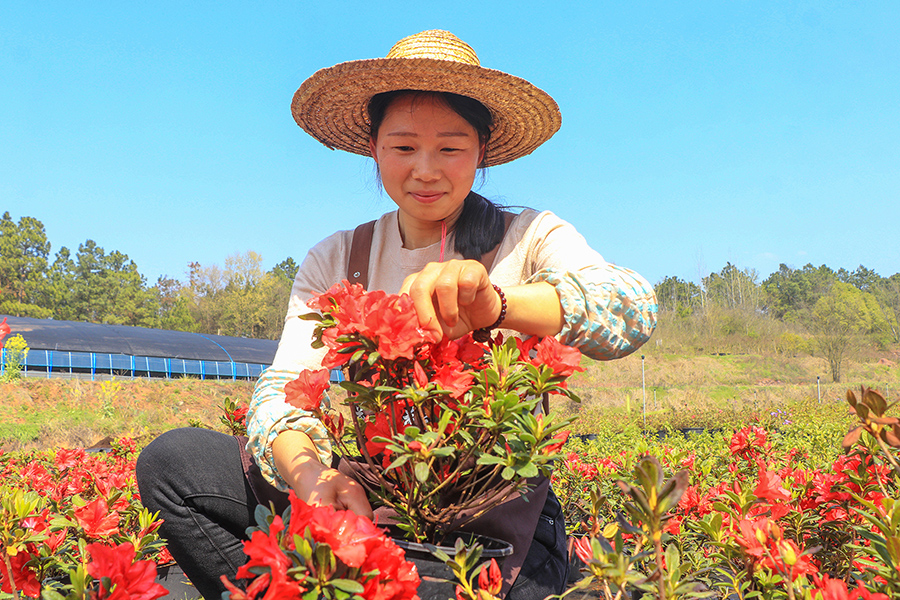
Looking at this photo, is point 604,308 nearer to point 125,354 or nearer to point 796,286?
point 125,354

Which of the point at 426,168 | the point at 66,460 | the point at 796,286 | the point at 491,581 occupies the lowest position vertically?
the point at 66,460

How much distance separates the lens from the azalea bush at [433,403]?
2.53ft

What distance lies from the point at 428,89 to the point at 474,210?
1.29 feet

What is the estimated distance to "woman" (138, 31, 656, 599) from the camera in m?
1.26

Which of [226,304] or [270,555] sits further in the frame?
[226,304]

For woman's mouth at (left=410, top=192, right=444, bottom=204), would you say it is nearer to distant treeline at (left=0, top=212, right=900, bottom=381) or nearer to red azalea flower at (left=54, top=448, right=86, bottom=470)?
red azalea flower at (left=54, top=448, right=86, bottom=470)

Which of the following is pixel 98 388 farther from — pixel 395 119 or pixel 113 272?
pixel 113 272

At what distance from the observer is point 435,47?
1.58 metres

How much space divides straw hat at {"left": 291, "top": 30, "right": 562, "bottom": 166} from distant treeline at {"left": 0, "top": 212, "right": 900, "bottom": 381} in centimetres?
2868

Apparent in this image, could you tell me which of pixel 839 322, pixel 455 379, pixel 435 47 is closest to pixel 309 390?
pixel 455 379

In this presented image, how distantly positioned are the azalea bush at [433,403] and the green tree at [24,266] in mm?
40026

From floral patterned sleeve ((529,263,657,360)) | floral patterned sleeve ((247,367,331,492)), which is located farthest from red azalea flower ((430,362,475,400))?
floral patterned sleeve ((247,367,331,492))

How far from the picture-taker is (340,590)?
0.61 metres

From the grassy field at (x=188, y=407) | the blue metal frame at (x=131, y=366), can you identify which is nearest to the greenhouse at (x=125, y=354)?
the blue metal frame at (x=131, y=366)
